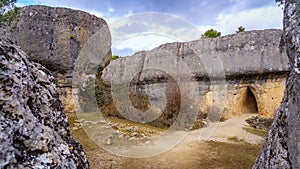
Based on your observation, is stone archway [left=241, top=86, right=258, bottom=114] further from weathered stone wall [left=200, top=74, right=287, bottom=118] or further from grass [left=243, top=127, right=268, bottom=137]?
grass [left=243, top=127, right=268, bottom=137]

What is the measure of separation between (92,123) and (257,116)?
192 inches

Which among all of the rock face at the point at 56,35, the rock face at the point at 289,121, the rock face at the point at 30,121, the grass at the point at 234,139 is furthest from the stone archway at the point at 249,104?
the rock face at the point at 30,121

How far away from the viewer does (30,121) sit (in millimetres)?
936

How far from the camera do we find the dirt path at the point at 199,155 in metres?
3.84

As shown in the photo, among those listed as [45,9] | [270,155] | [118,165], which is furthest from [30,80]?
[45,9]

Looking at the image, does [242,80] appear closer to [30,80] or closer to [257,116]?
[257,116]

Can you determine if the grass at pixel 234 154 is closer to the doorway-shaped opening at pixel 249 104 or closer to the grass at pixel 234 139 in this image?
the grass at pixel 234 139

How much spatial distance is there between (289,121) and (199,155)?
10.6 ft

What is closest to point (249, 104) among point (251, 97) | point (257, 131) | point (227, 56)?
point (251, 97)

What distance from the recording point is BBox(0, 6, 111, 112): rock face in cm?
664

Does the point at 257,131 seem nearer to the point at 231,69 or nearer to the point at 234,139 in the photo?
the point at 234,139

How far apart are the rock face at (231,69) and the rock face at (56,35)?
2.65 m

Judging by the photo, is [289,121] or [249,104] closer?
[289,121]

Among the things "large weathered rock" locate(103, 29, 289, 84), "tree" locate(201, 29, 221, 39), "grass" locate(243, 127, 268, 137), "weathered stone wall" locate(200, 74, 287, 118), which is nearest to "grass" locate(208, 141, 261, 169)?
"grass" locate(243, 127, 268, 137)
